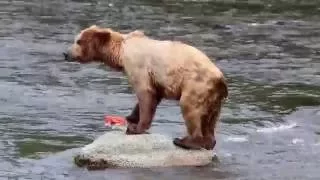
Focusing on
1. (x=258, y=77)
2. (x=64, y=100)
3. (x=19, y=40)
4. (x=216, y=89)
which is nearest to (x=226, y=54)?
(x=258, y=77)

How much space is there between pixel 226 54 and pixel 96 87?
15.2ft

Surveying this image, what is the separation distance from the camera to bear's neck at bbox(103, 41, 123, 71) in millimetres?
10758

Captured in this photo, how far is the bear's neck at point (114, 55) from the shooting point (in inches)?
424

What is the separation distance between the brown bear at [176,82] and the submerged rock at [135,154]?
3.4 inches

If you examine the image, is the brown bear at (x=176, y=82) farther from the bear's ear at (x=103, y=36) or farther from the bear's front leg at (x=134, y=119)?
the bear's ear at (x=103, y=36)

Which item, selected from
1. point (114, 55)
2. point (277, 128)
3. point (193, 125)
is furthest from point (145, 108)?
point (277, 128)

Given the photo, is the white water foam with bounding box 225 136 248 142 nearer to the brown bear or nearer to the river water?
the river water

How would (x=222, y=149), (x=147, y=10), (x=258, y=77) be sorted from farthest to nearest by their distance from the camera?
(x=147, y=10), (x=258, y=77), (x=222, y=149)

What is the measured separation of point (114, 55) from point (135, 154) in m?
1.08

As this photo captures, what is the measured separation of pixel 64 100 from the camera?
14.6 metres

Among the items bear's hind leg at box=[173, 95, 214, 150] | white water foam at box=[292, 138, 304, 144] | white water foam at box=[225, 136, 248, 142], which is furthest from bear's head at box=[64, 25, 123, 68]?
white water foam at box=[292, 138, 304, 144]

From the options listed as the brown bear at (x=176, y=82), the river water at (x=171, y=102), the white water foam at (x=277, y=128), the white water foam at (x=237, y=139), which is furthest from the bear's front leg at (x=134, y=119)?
the white water foam at (x=277, y=128)

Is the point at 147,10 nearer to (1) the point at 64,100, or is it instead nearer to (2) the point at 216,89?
(1) the point at 64,100

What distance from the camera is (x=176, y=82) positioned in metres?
10.4
